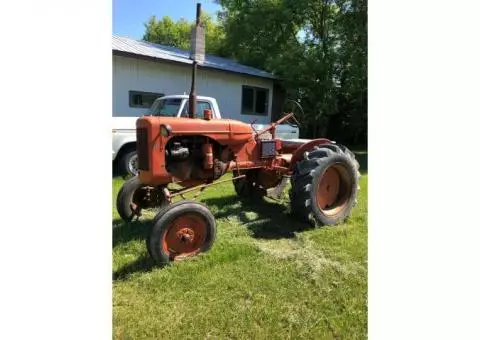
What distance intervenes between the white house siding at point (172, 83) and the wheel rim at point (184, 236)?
3.99 meters

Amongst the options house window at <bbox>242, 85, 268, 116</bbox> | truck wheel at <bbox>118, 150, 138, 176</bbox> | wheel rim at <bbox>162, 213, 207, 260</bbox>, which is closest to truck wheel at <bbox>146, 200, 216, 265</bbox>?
wheel rim at <bbox>162, 213, 207, 260</bbox>

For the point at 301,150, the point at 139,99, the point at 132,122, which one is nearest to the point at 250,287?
the point at 301,150

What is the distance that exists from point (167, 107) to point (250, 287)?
3.68 m

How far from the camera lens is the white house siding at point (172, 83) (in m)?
Answer: 6.70

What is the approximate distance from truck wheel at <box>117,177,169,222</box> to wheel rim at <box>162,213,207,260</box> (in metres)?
0.58

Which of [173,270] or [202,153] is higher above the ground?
[202,153]

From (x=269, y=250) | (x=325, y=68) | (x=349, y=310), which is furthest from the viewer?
(x=325, y=68)

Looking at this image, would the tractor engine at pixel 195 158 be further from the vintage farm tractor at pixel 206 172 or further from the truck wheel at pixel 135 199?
the truck wheel at pixel 135 199

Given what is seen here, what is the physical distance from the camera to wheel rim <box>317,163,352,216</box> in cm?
333
